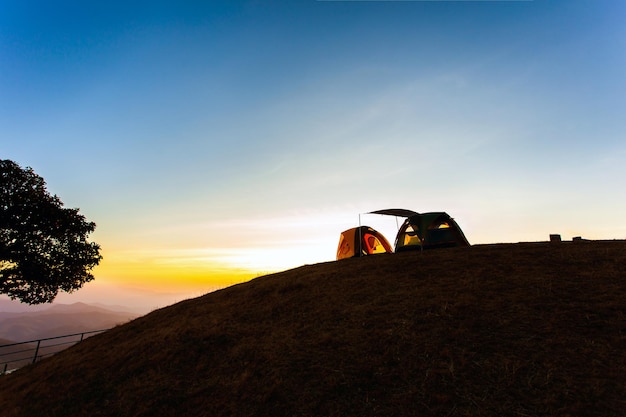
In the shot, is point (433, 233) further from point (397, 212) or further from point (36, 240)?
point (36, 240)

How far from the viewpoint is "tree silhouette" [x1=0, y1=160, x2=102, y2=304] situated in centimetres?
2453

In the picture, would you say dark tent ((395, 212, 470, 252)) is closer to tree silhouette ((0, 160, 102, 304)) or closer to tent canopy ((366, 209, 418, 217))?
tent canopy ((366, 209, 418, 217))

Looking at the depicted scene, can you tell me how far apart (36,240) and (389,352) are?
28550 millimetres

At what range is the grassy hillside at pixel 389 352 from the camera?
7793mm

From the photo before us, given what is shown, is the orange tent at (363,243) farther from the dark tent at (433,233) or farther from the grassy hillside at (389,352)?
the grassy hillside at (389,352)

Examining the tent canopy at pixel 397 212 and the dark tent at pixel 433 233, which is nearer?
the dark tent at pixel 433 233

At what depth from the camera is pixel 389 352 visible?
991 centimetres

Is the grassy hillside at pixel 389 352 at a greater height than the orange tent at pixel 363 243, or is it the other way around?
the orange tent at pixel 363 243

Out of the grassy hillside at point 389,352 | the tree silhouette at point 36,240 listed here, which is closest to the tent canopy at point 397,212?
the grassy hillside at point 389,352

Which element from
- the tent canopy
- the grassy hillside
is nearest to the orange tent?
the tent canopy

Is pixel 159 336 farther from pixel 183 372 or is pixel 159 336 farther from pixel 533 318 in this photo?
pixel 533 318

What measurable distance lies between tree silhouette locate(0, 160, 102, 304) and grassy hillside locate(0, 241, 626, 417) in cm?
1110

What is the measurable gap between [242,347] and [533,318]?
1002cm

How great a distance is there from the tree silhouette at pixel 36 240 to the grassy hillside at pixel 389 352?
36.4 ft
